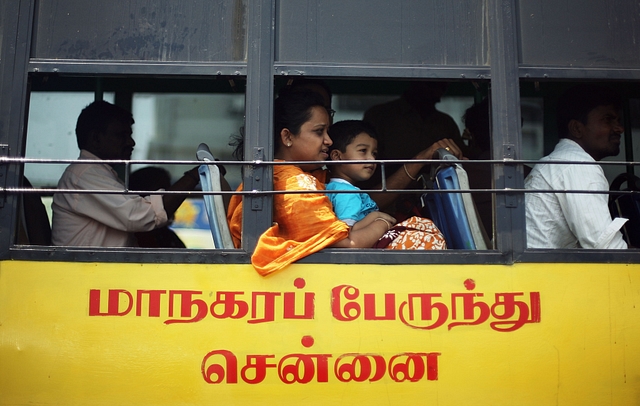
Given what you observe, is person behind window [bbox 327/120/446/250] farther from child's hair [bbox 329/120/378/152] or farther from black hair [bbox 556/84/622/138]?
black hair [bbox 556/84/622/138]

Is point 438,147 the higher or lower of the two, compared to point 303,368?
higher

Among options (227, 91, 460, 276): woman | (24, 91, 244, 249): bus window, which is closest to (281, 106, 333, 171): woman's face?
(227, 91, 460, 276): woman

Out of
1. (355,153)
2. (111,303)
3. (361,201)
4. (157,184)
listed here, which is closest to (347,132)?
(355,153)

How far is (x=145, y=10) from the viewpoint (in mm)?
2604

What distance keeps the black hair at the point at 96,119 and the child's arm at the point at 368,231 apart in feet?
5.05

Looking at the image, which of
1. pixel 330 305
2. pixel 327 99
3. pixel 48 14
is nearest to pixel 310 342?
pixel 330 305

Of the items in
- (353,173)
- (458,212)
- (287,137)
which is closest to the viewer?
(458,212)

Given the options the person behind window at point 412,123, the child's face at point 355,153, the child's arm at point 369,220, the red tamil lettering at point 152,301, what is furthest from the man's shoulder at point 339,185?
the person behind window at point 412,123

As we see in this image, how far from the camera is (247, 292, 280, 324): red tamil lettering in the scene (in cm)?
236

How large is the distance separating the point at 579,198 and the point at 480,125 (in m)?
1.02

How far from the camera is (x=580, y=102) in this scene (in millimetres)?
3107

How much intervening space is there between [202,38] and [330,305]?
120 cm

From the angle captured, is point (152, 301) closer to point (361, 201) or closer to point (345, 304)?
point (345, 304)

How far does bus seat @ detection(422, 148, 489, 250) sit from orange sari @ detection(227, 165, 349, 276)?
0.46 meters
